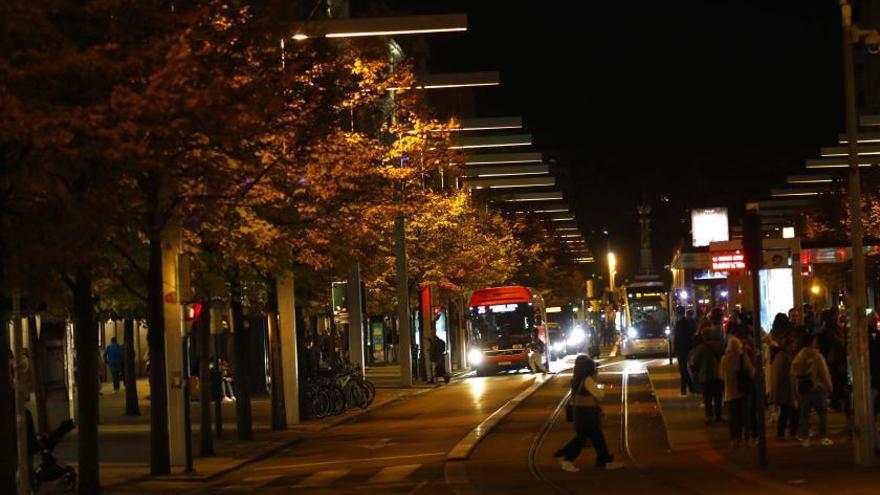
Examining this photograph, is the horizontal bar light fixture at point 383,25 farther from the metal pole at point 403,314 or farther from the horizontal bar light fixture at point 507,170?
the horizontal bar light fixture at point 507,170

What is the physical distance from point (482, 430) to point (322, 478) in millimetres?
8043

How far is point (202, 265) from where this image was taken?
91.5 feet

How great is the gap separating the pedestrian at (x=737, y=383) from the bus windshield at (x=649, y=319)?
52.0m

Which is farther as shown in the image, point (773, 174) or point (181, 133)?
point (773, 174)

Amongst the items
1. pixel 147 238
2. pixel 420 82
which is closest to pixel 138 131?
pixel 147 238

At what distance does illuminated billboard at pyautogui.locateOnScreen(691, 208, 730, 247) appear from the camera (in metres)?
88.8

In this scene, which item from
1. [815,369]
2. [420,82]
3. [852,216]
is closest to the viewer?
[852,216]

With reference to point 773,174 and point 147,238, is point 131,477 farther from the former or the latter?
point 773,174

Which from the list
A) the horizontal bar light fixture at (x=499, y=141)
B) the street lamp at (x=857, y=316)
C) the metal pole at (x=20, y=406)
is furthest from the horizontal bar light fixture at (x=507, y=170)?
the metal pole at (x=20, y=406)

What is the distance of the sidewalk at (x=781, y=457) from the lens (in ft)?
59.7

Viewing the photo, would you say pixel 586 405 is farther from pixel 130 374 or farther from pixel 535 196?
pixel 535 196

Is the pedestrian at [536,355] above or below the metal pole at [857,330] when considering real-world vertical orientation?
below

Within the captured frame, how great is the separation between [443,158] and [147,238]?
86.4 ft

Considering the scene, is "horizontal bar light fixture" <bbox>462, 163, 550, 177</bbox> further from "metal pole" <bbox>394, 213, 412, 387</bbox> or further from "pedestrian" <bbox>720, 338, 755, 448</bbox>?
"pedestrian" <bbox>720, 338, 755, 448</bbox>
